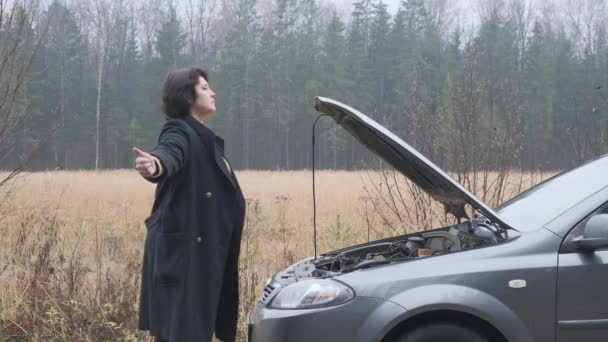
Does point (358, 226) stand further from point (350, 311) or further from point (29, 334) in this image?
point (350, 311)

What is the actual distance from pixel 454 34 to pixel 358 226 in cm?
4081

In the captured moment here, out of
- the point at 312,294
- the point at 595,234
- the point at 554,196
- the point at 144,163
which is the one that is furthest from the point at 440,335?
the point at 144,163

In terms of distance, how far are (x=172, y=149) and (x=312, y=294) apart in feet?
3.22

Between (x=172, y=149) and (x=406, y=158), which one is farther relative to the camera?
(x=406, y=158)

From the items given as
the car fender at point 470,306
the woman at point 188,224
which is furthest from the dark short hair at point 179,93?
the car fender at point 470,306

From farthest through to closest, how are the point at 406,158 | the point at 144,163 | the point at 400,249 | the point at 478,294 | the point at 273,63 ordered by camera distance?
the point at 273,63, the point at 400,249, the point at 406,158, the point at 478,294, the point at 144,163

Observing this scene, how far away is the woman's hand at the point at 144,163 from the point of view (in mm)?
2723

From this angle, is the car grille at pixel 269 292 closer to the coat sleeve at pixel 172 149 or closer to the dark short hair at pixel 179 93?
the coat sleeve at pixel 172 149

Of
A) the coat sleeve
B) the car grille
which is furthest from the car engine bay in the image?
the coat sleeve

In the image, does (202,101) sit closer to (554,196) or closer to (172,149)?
(172,149)

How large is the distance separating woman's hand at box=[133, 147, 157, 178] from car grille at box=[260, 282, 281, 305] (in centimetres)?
90

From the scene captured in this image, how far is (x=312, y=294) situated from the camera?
3.02m

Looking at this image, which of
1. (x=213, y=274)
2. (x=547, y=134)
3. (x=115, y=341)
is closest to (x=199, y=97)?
(x=213, y=274)

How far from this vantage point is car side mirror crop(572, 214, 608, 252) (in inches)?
111
